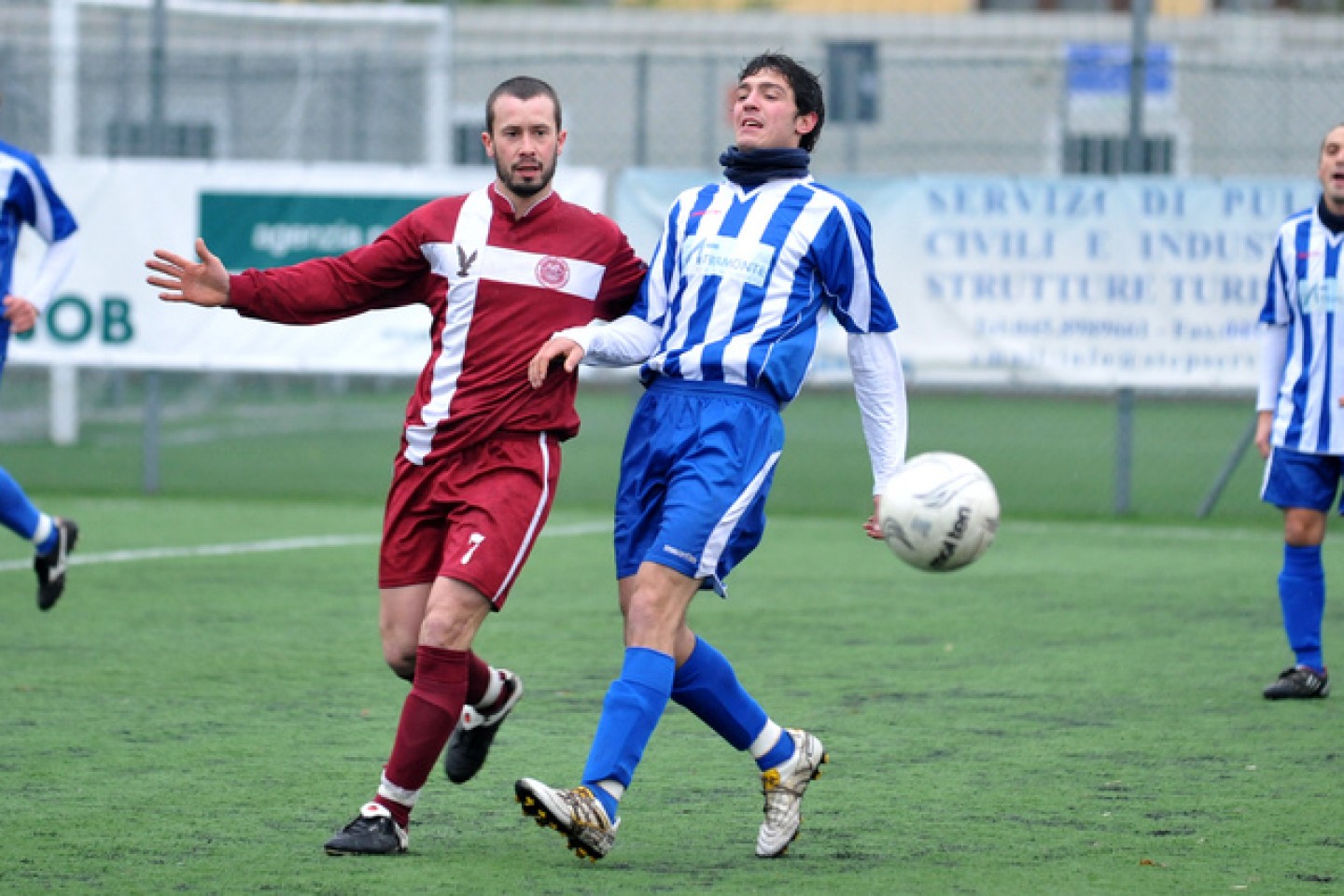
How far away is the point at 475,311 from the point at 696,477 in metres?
0.77

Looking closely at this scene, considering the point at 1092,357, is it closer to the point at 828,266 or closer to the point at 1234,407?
the point at 828,266

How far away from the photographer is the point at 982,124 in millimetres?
26016

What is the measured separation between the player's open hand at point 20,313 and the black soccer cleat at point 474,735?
3323 millimetres

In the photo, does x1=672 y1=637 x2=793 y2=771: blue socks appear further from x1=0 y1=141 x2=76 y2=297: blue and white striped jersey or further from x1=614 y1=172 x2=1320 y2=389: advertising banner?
x1=614 y1=172 x2=1320 y2=389: advertising banner

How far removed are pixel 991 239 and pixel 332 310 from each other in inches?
316

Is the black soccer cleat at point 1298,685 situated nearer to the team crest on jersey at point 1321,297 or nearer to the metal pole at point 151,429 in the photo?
the team crest on jersey at point 1321,297

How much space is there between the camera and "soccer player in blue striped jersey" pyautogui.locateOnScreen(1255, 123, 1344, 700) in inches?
288

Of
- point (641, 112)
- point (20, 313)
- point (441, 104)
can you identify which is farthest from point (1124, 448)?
point (20, 313)

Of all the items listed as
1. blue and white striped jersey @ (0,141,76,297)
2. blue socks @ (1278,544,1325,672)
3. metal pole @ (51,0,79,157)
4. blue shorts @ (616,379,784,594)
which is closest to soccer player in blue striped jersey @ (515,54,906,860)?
blue shorts @ (616,379,784,594)

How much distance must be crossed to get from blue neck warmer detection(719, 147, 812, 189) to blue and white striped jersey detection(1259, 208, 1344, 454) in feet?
10.00

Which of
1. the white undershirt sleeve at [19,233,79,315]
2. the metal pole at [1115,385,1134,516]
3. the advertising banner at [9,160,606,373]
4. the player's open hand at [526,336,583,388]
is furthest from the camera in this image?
the advertising banner at [9,160,606,373]

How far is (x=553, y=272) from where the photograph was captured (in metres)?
5.16

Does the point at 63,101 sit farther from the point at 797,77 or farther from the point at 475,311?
the point at 797,77

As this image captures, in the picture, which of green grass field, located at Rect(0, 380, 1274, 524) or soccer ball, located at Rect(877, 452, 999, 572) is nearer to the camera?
soccer ball, located at Rect(877, 452, 999, 572)
